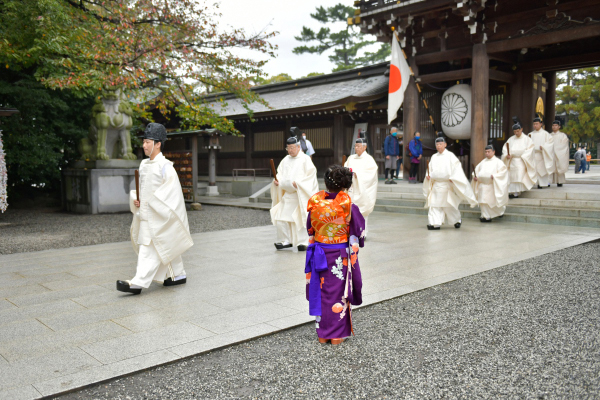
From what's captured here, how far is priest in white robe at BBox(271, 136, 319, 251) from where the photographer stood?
21.6 feet

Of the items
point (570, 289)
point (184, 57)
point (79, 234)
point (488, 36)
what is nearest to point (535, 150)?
point (488, 36)

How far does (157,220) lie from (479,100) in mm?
9876

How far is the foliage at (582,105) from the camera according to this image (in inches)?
1206

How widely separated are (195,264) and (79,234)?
412 centimetres

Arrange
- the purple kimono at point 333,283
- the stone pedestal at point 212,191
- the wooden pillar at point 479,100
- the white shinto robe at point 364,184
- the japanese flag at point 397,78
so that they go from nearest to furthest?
the purple kimono at point 333,283, the white shinto robe at point 364,184, the wooden pillar at point 479,100, the japanese flag at point 397,78, the stone pedestal at point 212,191

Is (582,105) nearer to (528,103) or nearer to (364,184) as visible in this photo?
(528,103)

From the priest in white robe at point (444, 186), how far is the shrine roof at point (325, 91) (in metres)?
6.75

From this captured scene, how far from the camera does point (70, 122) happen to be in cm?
1497

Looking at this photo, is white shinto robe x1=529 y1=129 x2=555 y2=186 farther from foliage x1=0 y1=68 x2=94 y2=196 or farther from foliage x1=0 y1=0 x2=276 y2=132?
foliage x1=0 y1=68 x2=94 y2=196

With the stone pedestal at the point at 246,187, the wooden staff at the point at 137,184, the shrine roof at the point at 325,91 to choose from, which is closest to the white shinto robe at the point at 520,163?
the shrine roof at the point at 325,91

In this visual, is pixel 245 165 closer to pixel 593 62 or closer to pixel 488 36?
pixel 488 36

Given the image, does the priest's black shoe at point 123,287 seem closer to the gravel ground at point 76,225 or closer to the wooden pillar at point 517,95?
the gravel ground at point 76,225

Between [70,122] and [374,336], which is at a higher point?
[70,122]

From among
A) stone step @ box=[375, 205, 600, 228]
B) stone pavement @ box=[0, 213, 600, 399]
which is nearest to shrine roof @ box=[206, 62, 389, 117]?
stone step @ box=[375, 205, 600, 228]
